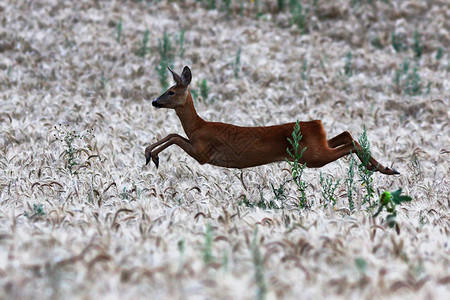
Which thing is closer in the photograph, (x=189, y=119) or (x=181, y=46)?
(x=189, y=119)

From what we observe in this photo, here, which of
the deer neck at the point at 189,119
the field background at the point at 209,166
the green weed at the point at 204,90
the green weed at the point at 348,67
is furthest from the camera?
the green weed at the point at 348,67

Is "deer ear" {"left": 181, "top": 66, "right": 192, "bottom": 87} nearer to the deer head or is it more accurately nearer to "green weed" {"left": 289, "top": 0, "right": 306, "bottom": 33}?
the deer head

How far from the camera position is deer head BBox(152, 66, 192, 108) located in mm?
6820

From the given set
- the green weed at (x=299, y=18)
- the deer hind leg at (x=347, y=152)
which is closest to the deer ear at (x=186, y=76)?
the deer hind leg at (x=347, y=152)

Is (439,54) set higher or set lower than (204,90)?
lower

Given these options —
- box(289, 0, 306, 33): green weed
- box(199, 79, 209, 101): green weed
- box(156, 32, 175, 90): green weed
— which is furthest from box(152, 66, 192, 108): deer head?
box(289, 0, 306, 33): green weed

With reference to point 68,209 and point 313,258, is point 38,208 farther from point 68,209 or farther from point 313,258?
point 313,258

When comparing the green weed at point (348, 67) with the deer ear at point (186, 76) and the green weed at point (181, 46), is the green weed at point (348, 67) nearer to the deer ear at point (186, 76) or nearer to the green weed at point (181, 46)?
the green weed at point (181, 46)

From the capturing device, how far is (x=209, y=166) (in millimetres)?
8242

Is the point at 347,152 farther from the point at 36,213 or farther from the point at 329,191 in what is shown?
the point at 36,213

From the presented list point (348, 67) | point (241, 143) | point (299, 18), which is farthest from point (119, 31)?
point (241, 143)

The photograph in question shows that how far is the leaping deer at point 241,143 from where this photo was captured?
6488 mm

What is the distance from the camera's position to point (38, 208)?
5008 millimetres

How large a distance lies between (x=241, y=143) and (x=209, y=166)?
177 cm
